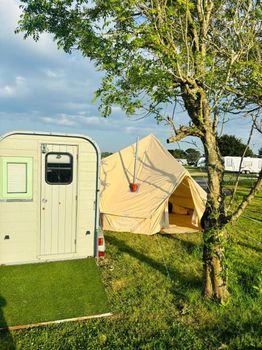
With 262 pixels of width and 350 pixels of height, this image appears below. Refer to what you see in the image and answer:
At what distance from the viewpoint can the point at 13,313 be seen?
464 centimetres

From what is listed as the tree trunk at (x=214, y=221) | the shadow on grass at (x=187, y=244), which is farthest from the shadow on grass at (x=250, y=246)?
the tree trunk at (x=214, y=221)

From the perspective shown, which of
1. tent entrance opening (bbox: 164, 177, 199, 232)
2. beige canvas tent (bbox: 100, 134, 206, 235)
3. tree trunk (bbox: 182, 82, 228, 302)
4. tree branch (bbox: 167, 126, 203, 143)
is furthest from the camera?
tent entrance opening (bbox: 164, 177, 199, 232)

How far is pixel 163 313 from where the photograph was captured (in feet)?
15.6

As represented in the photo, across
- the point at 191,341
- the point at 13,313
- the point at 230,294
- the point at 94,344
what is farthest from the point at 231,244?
the point at 13,313

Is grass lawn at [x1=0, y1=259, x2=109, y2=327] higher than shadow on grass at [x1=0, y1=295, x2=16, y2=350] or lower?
higher

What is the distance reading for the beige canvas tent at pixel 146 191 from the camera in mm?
9172

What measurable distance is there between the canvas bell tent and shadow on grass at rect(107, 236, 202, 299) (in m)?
1.21

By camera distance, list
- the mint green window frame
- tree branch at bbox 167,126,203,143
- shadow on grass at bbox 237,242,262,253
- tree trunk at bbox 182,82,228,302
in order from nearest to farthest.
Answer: tree branch at bbox 167,126,203,143 → tree trunk at bbox 182,82,228,302 → the mint green window frame → shadow on grass at bbox 237,242,262,253

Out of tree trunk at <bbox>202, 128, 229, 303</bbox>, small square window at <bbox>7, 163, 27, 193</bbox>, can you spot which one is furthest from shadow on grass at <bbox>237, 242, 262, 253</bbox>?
small square window at <bbox>7, 163, 27, 193</bbox>

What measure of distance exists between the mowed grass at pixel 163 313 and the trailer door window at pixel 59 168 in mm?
2009

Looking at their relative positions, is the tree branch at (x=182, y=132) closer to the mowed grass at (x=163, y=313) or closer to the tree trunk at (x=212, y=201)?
the tree trunk at (x=212, y=201)

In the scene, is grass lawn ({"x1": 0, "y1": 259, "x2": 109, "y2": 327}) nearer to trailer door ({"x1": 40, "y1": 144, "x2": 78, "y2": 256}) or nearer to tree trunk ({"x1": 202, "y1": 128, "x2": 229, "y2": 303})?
trailer door ({"x1": 40, "y1": 144, "x2": 78, "y2": 256})

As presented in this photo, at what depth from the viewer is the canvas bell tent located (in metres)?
6.24

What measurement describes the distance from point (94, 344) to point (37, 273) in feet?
8.05
